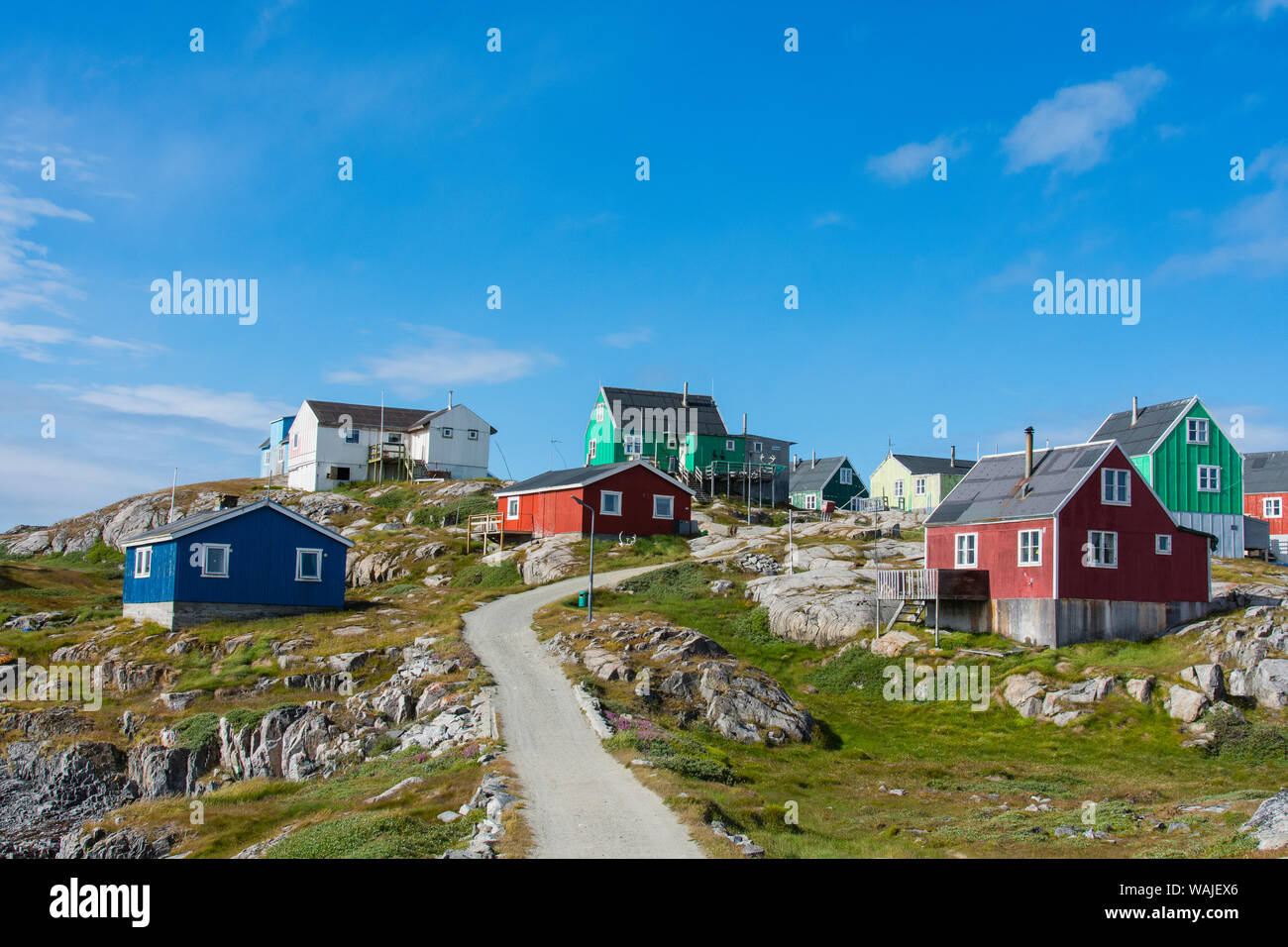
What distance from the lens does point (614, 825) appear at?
19.7 meters

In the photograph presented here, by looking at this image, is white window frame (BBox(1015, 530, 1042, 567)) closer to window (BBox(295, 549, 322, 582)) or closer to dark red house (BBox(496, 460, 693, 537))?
dark red house (BBox(496, 460, 693, 537))

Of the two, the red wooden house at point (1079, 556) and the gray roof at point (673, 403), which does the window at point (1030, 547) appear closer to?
the red wooden house at point (1079, 556)

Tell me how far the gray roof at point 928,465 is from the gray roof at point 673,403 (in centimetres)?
1797

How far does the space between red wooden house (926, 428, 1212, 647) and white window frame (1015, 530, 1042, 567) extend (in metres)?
0.04

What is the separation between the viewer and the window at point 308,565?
1997 inches

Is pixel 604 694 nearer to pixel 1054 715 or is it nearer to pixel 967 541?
pixel 1054 715

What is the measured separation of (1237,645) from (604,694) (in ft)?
77.9

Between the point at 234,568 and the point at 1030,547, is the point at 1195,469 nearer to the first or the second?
the point at 1030,547

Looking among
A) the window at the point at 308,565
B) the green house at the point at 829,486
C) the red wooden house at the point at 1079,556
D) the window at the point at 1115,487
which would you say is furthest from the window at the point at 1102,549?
the green house at the point at 829,486

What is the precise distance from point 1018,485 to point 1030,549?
4.23 m

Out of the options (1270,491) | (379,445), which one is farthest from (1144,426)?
(379,445)

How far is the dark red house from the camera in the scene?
6612 centimetres

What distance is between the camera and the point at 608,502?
66438 mm
